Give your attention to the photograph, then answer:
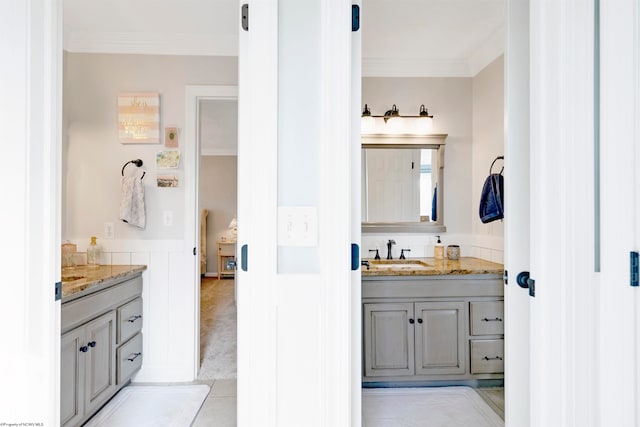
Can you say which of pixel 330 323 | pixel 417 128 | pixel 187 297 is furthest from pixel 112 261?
pixel 417 128

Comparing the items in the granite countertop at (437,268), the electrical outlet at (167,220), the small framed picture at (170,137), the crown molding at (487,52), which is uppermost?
the crown molding at (487,52)

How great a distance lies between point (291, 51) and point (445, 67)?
226 centimetres

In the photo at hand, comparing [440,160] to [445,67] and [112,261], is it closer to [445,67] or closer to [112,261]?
[445,67]

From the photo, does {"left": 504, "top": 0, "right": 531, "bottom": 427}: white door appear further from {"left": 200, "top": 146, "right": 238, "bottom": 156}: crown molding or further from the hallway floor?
{"left": 200, "top": 146, "right": 238, "bottom": 156}: crown molding

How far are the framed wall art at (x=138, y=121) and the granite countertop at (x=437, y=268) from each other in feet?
5.92

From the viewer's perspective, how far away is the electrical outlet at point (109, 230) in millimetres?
2779

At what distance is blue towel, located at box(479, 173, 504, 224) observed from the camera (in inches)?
102

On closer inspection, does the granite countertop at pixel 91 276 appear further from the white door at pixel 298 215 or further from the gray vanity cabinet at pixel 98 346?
the white door at pixel 298 215

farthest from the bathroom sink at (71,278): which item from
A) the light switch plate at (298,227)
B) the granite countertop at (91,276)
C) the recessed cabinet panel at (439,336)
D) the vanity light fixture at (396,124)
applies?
the vanity light fixture at (396,124)

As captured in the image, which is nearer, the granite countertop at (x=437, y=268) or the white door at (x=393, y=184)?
the granite countertop at (x=437, y=268)

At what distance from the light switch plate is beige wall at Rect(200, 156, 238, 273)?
20.4 feet

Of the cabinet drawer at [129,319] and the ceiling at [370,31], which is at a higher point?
the ceiling at [370,31]

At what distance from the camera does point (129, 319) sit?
2.54 meters

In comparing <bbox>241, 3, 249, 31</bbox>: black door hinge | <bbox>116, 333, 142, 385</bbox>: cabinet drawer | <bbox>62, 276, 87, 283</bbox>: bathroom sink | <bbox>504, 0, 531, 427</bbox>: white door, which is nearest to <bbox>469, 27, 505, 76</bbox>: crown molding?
<bbox>504, 0, 531, 427</bbox>: white door
